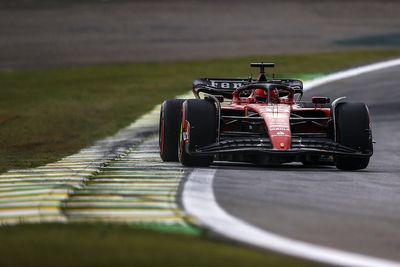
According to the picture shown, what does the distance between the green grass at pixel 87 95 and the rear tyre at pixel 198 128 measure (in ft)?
7.94

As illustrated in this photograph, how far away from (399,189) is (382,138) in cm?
937

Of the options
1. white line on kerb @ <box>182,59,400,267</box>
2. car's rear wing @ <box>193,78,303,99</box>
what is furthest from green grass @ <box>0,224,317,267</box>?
car's rear wing @ <box>193,78,303,99</box>

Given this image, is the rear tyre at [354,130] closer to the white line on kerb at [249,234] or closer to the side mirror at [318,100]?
the side mirror at [318,100]

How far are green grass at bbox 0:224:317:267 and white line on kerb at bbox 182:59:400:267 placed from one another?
256 mm

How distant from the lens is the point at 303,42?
44.5 m

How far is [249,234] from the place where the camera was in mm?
8883

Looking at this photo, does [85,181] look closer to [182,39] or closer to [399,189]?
[399,189]

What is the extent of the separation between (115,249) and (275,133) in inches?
306

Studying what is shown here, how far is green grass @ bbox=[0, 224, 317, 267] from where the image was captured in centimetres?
754

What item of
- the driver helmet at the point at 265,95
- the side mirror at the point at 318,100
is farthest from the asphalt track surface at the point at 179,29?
the side mirror at the point at 318,100

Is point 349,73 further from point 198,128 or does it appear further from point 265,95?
point 198,128

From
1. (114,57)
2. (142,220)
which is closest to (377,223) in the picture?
(142,220)

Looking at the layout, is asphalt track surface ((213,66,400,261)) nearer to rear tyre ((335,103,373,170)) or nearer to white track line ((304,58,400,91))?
rear tyre ((335,103,373,170))

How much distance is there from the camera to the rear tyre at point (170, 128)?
17.1 metres
